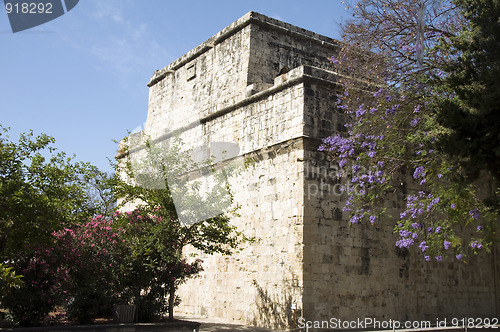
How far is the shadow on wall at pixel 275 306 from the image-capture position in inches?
476

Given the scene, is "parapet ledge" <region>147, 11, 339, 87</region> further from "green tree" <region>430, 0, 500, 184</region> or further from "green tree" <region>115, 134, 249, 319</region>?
"green tree" <region>430, 0, 500, 184</region>

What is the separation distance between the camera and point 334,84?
43.1 feet

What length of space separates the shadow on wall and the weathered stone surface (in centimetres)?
2

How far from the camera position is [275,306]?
12461 mm

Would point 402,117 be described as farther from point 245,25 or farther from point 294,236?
point 245,25

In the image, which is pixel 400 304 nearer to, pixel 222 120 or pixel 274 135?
pixel 274 135

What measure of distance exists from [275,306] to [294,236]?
1756mm

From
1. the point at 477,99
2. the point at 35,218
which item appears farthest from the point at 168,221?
the point at 477,99

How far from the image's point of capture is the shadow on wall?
12.1 meters

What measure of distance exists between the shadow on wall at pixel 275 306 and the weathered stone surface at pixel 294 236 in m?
0.02

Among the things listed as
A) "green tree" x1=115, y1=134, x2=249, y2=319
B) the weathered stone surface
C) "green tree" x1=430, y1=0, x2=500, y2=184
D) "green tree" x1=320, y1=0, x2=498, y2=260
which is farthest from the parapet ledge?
"green tree" x1=430, y1=0, x2=500, y2=184

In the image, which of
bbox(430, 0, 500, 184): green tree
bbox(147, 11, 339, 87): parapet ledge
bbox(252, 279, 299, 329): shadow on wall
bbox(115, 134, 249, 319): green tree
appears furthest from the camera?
bbox(147, 11, 339, 87): parapet ledge

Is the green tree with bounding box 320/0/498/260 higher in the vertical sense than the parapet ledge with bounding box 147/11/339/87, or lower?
lower

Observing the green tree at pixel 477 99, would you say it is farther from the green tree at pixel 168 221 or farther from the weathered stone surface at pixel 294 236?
the green tree at pixel 168 221
